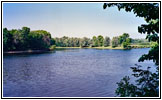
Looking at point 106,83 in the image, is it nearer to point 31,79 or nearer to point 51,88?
point 51,88

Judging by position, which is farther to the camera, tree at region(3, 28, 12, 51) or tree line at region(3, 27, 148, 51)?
tree line at region(3, 27, 148, 51)

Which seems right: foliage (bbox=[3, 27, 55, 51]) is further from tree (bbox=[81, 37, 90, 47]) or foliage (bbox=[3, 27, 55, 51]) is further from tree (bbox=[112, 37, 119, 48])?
tree (bbox=[112, 37, 119, 48])

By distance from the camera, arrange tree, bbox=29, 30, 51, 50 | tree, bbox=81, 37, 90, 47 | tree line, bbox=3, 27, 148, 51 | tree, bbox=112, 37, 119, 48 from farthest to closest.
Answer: tree, bbox=81, 37, 90, 47
tree, bbox=112, 37, 119, 48
tree, bbox=29, 30, 51, 50
tree line, bbox=3, 27, 148, 51

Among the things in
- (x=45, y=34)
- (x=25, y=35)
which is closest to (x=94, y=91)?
(x=25, y=35)

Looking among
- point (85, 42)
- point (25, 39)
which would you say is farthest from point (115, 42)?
point (25, 39)

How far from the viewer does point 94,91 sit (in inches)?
565

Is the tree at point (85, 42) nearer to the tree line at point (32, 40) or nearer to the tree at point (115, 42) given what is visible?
the tree line at point (32, 40)

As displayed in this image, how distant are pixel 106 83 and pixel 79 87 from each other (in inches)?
74.0

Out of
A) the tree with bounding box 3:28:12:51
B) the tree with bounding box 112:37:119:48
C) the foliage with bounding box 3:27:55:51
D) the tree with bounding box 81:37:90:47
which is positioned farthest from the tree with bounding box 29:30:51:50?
the tree with bounding box 112:37:119:48

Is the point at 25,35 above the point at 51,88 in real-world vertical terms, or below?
above

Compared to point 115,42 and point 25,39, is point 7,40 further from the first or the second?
point 115,42

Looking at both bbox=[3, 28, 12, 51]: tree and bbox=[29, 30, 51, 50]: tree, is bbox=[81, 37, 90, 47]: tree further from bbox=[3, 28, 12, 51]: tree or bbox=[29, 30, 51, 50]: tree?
bbox=[3, 28, 12, 51]: tree

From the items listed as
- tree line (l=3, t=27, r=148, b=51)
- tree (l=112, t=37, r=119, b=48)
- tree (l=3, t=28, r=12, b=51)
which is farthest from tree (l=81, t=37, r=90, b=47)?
tree (l=3, t=28, r=12, b=51)

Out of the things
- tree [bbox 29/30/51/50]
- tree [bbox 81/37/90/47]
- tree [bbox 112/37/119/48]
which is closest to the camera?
tree [bbox 29/30/51/50]
